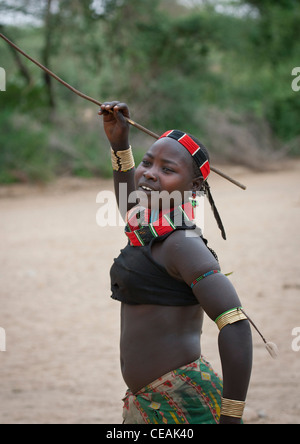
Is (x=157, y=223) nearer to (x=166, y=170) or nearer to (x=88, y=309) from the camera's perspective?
(x=166, y=170)

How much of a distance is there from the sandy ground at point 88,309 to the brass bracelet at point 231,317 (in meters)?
2.25

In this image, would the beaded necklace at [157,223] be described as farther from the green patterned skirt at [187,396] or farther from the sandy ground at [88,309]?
the sandy ground at [88,309]

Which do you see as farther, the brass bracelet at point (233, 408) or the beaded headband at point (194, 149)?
the beaded headband at point (194, 149)

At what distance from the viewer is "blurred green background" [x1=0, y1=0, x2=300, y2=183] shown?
56.4ft

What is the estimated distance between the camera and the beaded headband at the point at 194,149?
1932 mm

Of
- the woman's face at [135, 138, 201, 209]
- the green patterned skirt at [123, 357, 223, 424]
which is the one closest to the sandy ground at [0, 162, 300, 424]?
the green patterned skirt at [123, 357, 223, 424]

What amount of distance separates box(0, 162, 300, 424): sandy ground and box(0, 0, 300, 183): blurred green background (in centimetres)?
467

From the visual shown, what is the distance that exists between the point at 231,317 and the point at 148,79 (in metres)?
19.2

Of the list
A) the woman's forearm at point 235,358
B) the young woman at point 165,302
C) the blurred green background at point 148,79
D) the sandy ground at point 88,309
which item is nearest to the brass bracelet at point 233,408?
the woman's forearm at point 235,358

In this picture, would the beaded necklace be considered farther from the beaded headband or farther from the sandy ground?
the sandy ground

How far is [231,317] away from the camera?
1672 mm

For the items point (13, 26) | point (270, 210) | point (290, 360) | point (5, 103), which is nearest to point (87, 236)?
point (270, 210)

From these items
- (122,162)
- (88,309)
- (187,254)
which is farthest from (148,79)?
(187,254)

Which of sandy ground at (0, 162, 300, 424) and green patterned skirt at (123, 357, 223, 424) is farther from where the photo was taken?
sandy ground at (0, 162, 300, 424)
